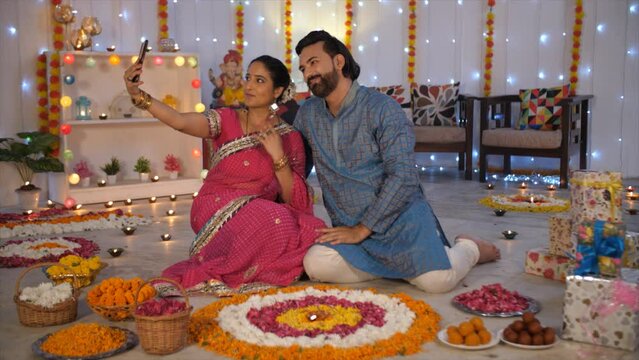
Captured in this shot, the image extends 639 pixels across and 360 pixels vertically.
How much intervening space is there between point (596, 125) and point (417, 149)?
1839 millimetres

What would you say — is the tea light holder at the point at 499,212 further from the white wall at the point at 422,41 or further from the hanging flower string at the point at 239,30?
the hanging flower string at the point at 239,30

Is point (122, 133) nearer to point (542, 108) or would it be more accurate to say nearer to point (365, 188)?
point (542, 108)

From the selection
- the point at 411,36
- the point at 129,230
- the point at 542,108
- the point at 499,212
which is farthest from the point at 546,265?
the point at 411,36

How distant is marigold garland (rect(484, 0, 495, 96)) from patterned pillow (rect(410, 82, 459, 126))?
464 mm

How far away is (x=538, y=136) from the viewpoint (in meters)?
6.61

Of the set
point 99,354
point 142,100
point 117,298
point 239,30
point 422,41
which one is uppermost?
point 239,30

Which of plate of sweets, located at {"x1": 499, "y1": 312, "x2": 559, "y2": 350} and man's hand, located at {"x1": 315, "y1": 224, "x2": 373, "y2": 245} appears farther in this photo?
man's hand, located at {"x1": 315, "y1": 224, "x2": 373, "y2": 245}

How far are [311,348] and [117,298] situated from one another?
812 mm

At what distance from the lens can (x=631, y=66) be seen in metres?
7.14

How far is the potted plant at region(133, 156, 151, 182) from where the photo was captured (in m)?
6.56

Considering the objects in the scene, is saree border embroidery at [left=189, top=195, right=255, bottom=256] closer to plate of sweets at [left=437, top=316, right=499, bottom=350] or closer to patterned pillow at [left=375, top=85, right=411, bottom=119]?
plate of sweets at [left=437, top=316, right=499, bottom=350]

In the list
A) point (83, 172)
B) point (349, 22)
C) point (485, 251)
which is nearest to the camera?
point (485, 251)

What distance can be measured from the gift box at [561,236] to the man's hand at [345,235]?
0.90 meters

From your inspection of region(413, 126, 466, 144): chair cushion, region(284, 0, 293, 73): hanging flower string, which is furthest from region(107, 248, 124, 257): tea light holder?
region(284, 0, 293, 73): hanging flower string
